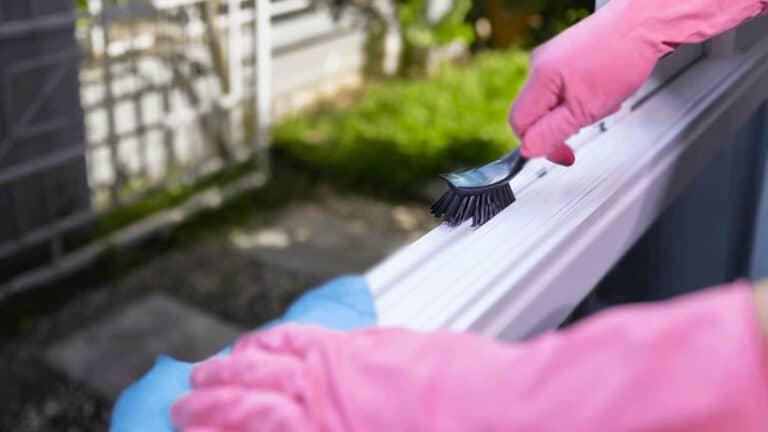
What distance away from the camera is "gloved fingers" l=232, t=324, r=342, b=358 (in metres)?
0.73

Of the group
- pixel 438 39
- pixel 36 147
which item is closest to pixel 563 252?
pixel 36 147

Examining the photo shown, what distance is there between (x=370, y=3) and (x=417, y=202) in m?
0.99

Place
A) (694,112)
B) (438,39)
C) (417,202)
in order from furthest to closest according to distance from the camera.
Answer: (438,39) → (417,202) → (694,112)

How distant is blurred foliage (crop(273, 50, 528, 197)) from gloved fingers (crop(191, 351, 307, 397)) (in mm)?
2779

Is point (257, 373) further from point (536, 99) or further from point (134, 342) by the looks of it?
point (134, 342)

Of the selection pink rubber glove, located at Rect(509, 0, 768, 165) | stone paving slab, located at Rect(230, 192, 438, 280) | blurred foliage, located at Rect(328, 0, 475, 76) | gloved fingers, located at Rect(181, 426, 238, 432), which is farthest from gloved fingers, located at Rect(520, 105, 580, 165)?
blurred foliage, located at Rect(328, 0, 475, 76)

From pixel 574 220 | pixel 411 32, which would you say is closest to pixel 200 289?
pixel 411 32

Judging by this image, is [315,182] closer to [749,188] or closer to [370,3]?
[370,3]

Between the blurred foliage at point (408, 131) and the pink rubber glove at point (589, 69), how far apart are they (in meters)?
2.46

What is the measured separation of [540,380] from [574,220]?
1.53 ft

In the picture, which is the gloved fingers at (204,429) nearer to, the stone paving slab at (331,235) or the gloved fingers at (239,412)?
the gloved fingers at (239,412)

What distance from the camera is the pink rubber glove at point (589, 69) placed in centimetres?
95

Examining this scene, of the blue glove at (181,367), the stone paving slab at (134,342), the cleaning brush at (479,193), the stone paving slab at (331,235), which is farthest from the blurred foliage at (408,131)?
the blue glove at (181,367)

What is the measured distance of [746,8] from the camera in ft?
3.79
